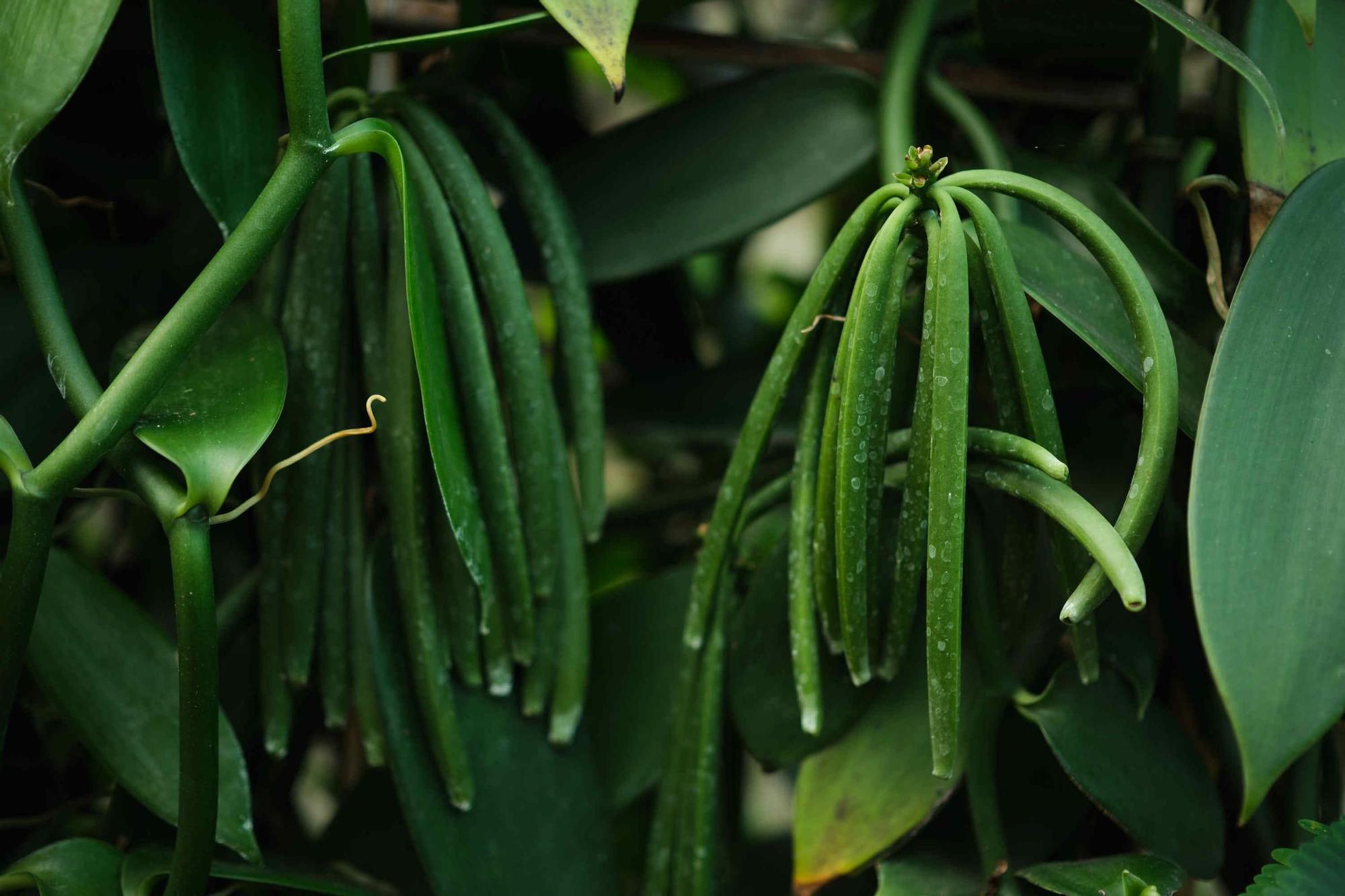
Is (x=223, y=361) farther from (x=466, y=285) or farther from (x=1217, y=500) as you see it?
(x=1217, y=500)

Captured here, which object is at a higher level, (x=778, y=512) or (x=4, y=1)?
(x=4, y=1)

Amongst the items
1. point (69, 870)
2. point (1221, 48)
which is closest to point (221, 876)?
point (69, 870)

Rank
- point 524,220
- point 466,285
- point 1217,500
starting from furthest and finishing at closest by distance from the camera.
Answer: point 524,220 → point 466,285 → point 1217,500

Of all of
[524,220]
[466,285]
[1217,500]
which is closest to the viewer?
[1217,500]

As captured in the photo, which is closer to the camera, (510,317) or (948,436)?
(948,436)

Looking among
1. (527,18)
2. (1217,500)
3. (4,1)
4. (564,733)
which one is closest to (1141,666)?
(1217,500)

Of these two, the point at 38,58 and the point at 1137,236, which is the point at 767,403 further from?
the point at 38,58
